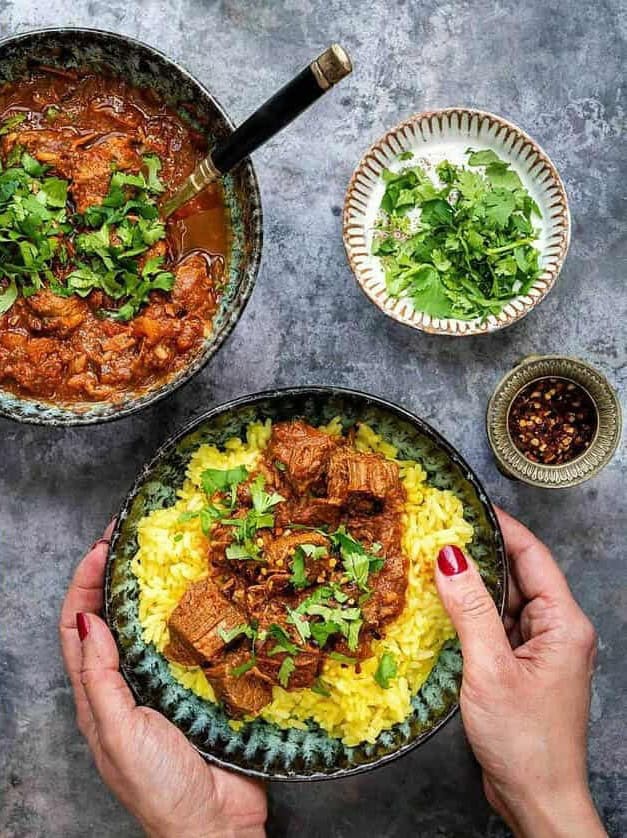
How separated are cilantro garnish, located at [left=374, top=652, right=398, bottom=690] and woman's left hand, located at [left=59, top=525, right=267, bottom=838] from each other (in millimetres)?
791

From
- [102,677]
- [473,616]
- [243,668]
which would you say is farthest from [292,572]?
[102,677]

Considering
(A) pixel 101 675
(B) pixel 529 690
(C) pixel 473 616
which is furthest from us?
(A) pixel 101 675

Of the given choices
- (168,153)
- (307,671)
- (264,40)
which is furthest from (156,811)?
(264,40)

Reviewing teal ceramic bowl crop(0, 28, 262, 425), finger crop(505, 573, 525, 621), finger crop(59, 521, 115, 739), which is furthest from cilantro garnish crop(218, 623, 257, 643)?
finger crop(505, 573, 525, 621)

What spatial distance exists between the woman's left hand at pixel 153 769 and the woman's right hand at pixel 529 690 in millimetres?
1048

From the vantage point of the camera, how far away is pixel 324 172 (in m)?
4.12

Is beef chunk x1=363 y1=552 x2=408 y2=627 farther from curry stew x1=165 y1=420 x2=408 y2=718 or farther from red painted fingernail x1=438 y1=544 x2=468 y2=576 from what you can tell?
red painted fingernail x1=438 y1=544 x2=468 y2=576

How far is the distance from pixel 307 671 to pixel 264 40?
9.24 feet

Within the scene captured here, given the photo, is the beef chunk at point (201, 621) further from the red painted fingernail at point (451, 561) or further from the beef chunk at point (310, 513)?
the red painted fingernail at point (451, 561)

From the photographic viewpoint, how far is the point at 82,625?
3660 mm

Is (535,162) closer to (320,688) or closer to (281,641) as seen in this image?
(281,641)

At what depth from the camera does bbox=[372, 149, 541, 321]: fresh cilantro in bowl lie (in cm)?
390

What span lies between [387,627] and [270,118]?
2001 millimetres

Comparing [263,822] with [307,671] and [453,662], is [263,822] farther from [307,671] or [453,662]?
[453,662]
